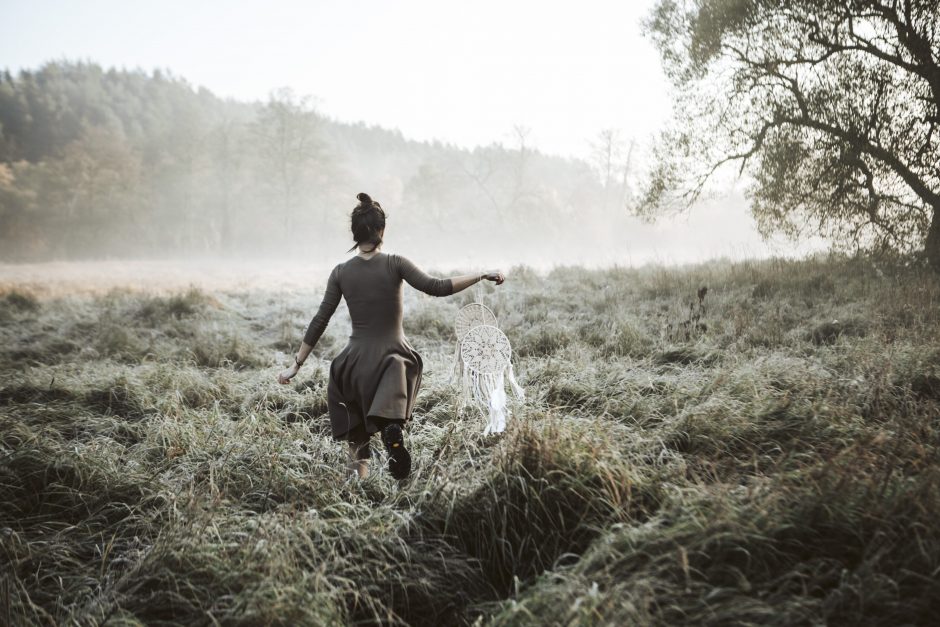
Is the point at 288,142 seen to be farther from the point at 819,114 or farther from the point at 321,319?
the point at 321,319

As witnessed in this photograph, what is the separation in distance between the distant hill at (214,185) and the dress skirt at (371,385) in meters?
15.9

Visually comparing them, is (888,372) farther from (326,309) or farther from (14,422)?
(14,422)

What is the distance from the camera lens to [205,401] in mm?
5297

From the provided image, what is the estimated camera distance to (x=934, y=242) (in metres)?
8.78

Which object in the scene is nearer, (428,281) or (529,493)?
(529,493)

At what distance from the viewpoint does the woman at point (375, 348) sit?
320 cm

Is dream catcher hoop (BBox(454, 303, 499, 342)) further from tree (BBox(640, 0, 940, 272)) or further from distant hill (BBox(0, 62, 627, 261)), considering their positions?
distant hill (BBox(0, 62, 627, 261))

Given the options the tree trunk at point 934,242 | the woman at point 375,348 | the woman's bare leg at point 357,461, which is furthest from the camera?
the tree trunk at point 934,242

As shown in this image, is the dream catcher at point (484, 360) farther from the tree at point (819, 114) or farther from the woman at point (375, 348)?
the tree at point (819, 114)

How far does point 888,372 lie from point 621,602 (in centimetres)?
375

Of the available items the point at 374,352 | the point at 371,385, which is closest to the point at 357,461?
the point at 371,385

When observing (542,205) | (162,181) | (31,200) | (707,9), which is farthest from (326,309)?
(542,205)

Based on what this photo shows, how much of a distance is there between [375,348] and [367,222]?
2.73 ft

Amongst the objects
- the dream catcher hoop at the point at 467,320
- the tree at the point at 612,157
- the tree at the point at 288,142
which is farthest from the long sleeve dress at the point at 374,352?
the tree at the point at 612,157
